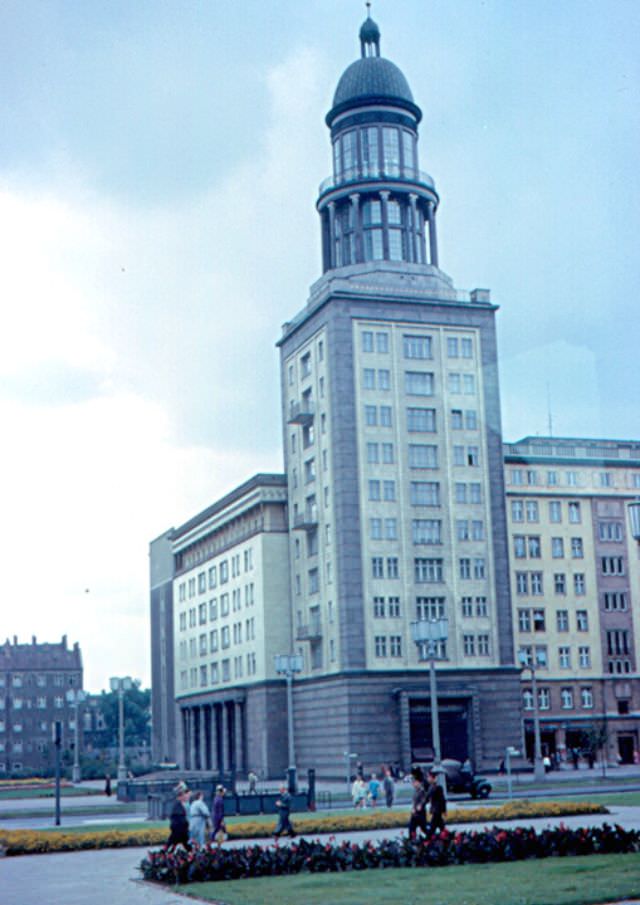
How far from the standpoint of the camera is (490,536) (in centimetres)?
8600

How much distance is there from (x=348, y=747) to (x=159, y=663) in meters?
64.0

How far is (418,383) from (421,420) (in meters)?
2.66

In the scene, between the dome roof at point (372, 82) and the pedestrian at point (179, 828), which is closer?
the pedestrian at point (179, 828)

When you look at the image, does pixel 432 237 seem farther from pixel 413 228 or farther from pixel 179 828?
pixel 179 828

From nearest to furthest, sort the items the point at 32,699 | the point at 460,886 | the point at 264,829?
the point at 460,886 < the point at 264,829 < the point at 32,699

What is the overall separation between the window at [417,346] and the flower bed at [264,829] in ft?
167

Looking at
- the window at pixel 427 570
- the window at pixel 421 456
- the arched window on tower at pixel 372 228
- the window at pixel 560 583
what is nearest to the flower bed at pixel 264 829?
the window at pixel 427 570

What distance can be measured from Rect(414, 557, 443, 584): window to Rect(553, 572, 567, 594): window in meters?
16.9

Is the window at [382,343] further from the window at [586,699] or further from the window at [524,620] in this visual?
the window at [586,699]

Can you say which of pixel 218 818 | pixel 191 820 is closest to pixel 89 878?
pixel 191 820

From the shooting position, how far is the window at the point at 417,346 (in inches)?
3396

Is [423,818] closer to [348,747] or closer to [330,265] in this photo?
[348,747]

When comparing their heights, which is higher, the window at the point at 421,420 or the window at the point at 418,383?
the window at the point at 418,383

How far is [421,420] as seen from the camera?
85.6 meters
